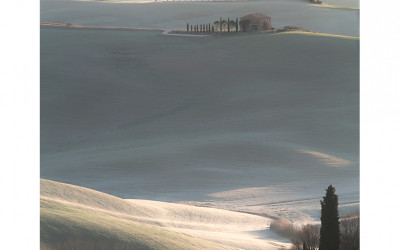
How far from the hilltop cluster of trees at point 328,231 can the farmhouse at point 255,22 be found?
3147 centimetres

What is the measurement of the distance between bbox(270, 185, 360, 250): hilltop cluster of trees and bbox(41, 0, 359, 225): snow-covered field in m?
2.15

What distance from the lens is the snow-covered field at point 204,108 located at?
73.6 ft

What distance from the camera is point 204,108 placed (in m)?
36.0

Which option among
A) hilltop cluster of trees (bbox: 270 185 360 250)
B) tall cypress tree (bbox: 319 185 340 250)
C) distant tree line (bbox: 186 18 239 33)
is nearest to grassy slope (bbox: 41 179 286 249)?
hilltop cluster of trees (bbox: 270 185 360 250)

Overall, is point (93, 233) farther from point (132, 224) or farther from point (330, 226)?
Answer: point (330, 226)

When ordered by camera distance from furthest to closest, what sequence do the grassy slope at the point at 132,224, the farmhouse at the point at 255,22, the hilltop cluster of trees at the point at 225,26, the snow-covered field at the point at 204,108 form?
the farmhouse at the point at 255,22 → the hilltop cluster of trees at the point at 225,26 → the snow-covered field at the point at 204,108 → the grassy slope at the point at 132,224

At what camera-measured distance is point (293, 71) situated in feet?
135

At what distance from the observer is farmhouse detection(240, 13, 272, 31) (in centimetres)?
4662

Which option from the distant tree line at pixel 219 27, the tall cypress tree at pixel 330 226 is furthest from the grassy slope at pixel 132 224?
the distant tree line at pixel 219 27

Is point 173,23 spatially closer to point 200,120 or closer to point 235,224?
point 200,120

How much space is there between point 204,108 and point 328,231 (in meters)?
25.8
